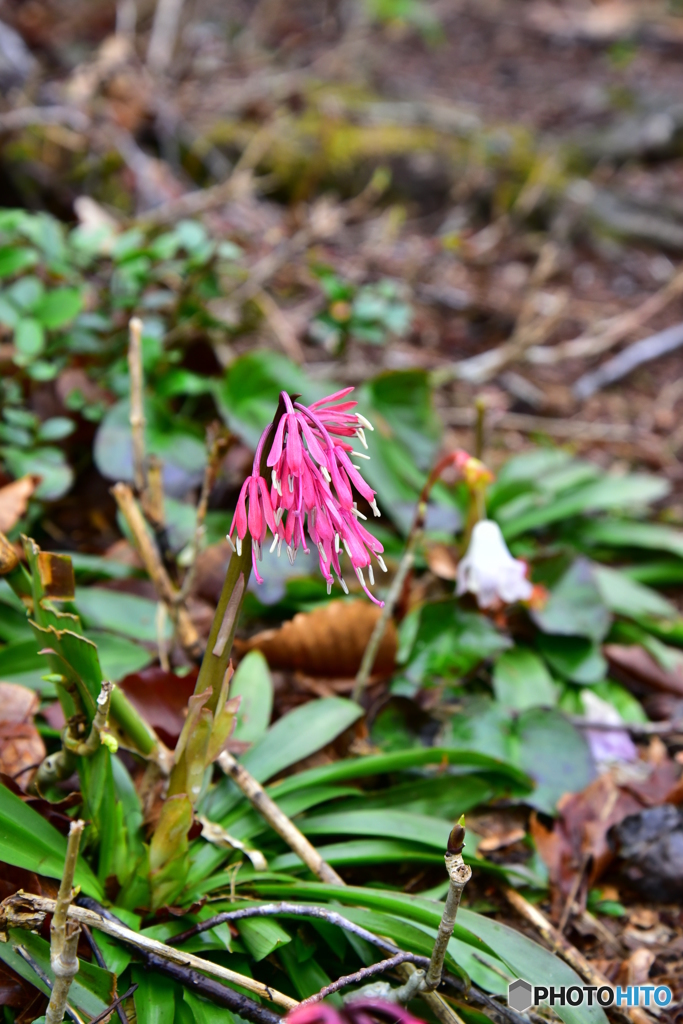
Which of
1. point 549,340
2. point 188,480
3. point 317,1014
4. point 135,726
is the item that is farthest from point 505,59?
point 317,1014

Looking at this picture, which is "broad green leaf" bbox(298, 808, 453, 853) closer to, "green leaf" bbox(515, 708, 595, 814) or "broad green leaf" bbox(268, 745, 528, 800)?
"broad green leaf" bbox(268, 745, 528, 800)

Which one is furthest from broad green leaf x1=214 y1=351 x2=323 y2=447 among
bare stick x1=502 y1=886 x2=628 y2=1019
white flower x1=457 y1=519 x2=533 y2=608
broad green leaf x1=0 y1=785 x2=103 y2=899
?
bare stick x1=502 y1=886 x2=628 y2=1019

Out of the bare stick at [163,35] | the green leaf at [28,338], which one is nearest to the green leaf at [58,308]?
the green leaf at [28,338]

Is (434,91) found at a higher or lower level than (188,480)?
higher

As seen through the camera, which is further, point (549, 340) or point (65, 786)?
point (549, 340)

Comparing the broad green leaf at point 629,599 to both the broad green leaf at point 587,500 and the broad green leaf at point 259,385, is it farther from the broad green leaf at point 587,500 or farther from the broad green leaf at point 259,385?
the broad green leaf at point 259,385

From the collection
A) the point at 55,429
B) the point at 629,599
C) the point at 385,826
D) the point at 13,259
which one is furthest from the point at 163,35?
the point at 385,826

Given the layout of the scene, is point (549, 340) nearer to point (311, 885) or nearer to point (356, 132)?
point (356, 132)
